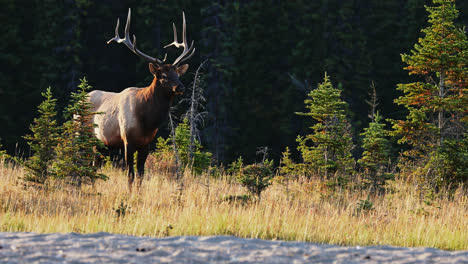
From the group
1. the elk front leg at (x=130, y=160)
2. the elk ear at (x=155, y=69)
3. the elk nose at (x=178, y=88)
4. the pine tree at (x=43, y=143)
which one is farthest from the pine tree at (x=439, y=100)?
the pine tree at (x=43, y=143)

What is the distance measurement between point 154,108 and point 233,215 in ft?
15.0

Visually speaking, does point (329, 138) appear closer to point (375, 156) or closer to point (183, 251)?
point (375, 156)

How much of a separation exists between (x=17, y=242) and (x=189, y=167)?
8432 millimetres

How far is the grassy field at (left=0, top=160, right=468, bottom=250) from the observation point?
755 centimetres

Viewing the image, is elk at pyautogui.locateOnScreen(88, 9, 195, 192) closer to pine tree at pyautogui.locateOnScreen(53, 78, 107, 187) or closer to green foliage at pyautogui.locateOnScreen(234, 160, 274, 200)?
pine tree at pyautogui.locateOnScreen(53, 78, 107, 187)

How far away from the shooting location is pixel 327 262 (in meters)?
5.70

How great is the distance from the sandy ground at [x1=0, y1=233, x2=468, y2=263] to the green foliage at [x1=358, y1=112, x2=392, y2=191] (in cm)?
556

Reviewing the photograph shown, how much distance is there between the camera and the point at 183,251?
5875 mm

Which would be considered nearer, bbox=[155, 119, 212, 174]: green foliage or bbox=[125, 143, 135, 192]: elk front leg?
bbox=[125, 143, 135, 192]: elk front leg

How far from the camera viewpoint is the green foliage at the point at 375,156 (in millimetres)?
12039

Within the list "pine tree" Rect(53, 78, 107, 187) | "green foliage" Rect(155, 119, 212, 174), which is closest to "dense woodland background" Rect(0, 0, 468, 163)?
"green foliage" Rect(155, 119, 212, 174)

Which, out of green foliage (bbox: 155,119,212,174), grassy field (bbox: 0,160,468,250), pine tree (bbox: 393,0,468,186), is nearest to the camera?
grassy field (bbox: 0,160,468,250)

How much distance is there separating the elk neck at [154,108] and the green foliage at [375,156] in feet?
12.9

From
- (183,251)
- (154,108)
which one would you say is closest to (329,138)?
(154,108)
